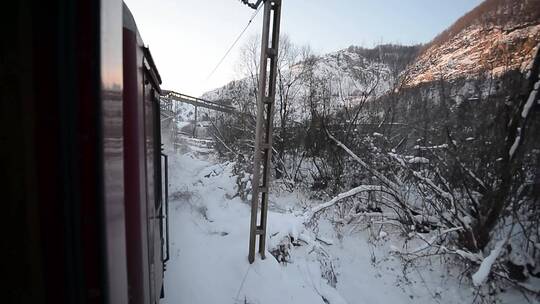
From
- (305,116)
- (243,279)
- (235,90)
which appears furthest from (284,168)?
(243,279)

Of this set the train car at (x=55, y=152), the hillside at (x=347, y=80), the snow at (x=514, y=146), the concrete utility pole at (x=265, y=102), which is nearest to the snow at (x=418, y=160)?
the snow at (x=514, y=146)

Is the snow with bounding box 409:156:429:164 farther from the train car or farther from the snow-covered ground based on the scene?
the train car

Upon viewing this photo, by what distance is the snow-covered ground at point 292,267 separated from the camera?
469 cm

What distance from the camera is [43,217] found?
0.62 meters

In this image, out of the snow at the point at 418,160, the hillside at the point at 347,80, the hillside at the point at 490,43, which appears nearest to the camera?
the hillside at the point at 490,43

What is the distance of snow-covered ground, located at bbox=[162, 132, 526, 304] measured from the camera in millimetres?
4688

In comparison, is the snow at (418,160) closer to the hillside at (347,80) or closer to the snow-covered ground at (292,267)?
the snow-covered ground at (292,267)

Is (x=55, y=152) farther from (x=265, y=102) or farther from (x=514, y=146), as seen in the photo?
(x=514, y=146)

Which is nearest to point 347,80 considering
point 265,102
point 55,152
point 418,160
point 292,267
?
point 418,160

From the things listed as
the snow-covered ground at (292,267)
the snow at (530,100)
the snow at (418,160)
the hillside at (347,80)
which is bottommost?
the snow-covered ground at (292,267)

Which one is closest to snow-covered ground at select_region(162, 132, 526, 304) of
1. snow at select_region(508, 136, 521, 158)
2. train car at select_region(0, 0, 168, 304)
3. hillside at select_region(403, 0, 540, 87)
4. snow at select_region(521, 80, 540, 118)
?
snow at select_region(508, 136, 521, 158)

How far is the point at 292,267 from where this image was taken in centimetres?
570

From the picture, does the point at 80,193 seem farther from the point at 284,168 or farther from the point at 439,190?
the point at 284,168

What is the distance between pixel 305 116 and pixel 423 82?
17.8 ft
